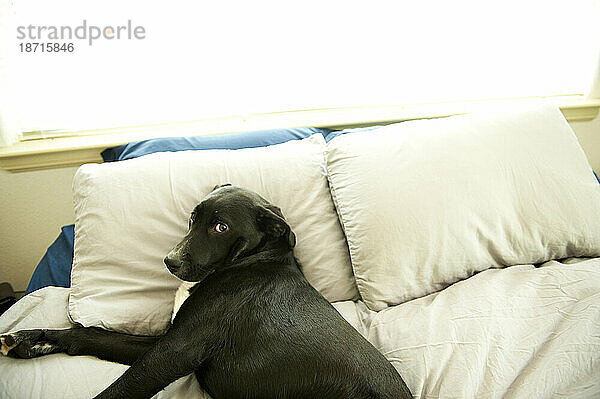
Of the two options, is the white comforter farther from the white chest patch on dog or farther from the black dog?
the white chest patch on dog

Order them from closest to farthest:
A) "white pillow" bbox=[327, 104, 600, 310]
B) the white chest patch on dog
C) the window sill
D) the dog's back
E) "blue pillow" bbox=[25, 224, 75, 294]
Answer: the dog's back
the white chest patch on dog
"white pillow" bbox=[327, 104, 600, 310]
"blue pillow" bbox=[25, 224, 75, 294]
the window sill

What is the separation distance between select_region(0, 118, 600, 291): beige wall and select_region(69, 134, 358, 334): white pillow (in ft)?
1.66

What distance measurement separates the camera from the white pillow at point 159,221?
1.41 meters

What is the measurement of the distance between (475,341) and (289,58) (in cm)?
131

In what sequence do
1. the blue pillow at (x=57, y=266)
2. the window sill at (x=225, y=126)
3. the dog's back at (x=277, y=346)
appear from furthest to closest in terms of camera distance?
the window sill at (x=225, y=126) → the blue pillow at (x=57, y=266) → the dog's back at (x=277, y=346)

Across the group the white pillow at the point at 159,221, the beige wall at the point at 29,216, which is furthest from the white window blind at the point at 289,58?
the white pillow at the point at 159,221

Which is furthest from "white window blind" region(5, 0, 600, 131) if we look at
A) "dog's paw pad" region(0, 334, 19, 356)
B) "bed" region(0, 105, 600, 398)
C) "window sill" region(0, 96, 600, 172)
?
"dog's paw pad" region(0, 334, 19, 356)

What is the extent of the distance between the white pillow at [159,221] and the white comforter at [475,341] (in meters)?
0.13

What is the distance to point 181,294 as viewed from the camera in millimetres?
1392

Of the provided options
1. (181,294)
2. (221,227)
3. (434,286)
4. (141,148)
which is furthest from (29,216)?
(434,286)

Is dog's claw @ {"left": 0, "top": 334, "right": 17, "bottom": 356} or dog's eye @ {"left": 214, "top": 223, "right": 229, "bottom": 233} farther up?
dog's eye @ {"left": 214, "top": 223, "right": 229, "bottom": 233}

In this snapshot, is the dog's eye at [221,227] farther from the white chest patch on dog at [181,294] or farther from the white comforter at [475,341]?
the white comforter at [475,341]

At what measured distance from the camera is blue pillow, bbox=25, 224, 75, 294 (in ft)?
5.49

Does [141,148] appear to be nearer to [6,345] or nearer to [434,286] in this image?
[6,345]
